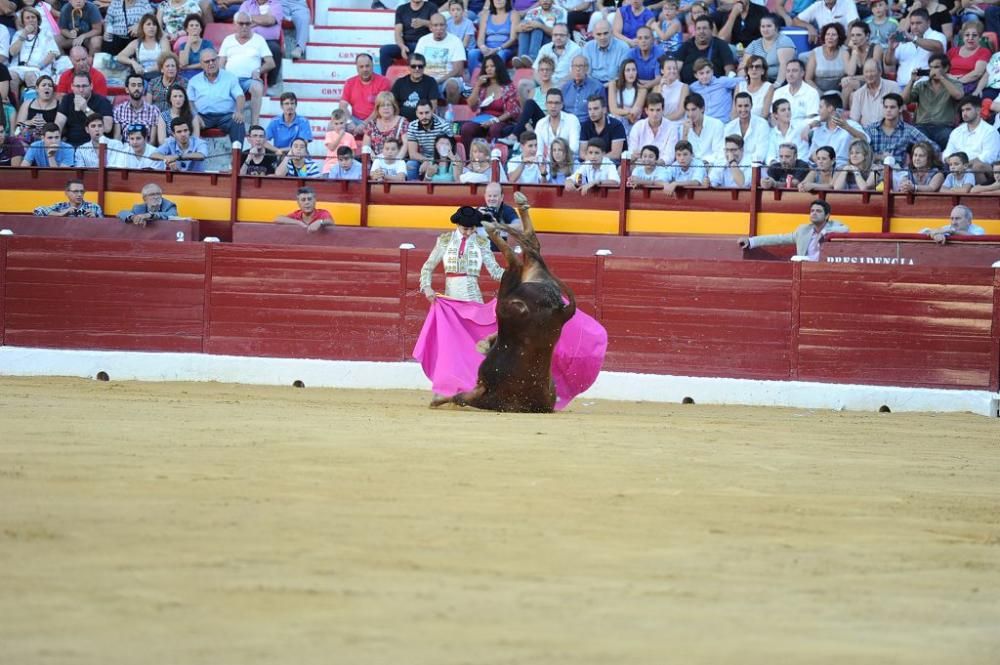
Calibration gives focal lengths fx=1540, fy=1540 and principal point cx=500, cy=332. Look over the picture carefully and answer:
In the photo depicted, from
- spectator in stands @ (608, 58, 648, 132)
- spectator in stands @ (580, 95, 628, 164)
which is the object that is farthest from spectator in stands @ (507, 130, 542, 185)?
spectator in stands @ (608, 58, 648, 132)

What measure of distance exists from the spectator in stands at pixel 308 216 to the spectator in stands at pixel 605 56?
8.70 ft

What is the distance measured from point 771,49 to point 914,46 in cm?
116

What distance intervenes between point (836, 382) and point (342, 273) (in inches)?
156

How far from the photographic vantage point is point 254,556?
14.6ft

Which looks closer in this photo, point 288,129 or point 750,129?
point 750,129

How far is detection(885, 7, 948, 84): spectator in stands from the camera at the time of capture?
12633mm

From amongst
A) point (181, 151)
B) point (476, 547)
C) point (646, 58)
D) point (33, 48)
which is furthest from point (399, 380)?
point (476, 547)

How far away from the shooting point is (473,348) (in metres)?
9.64

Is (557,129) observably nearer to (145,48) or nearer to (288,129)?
(288,129)

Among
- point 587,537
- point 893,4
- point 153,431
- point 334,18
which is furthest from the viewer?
point 334,18

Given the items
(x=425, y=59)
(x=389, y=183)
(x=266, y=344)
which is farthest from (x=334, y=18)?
(x=266, y=344)

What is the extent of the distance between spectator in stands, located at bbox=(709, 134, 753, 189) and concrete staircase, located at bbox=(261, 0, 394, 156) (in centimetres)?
420

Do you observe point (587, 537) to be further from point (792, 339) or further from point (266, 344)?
point (266, 344)

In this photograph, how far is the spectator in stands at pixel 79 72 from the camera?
14.0 metres
